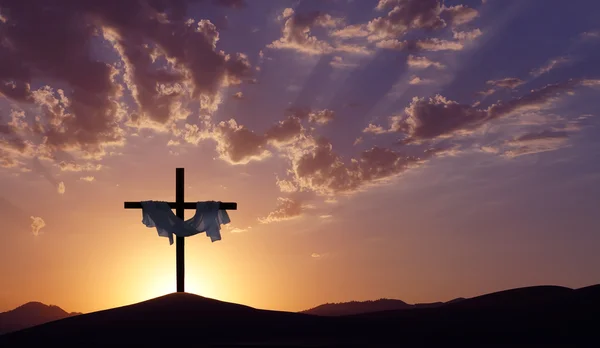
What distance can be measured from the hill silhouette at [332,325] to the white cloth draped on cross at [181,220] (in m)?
2.41

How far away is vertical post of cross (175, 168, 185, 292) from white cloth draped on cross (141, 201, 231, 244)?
220mm

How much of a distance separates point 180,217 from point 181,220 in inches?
5.2

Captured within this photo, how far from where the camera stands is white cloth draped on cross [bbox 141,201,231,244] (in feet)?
75.8

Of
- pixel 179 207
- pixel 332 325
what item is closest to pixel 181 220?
pixel 179 207

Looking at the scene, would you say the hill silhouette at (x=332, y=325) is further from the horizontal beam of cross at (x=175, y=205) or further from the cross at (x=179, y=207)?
the horizontal beam of cross at (x=175, y=205)

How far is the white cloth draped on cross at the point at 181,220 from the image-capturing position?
75.8 ft

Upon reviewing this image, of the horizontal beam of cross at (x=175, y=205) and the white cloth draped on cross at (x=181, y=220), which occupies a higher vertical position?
the horizontal beam of cross at (x=175, y=205)

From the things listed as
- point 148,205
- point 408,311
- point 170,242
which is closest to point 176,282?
point 170,242

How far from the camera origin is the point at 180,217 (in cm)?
2334

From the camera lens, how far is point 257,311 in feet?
69.4

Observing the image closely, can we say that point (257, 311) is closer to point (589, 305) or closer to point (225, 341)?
point (225, 341)

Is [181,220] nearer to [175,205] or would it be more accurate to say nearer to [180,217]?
[180,217]

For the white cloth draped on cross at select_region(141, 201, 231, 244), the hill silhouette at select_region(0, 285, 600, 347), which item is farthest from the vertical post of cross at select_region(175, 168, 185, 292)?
the hill silhouette at select_region(0, 285, 600, 347)

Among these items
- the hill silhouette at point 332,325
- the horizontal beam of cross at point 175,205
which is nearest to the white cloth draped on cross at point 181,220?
the horizontal beam of cross at point 175,205
